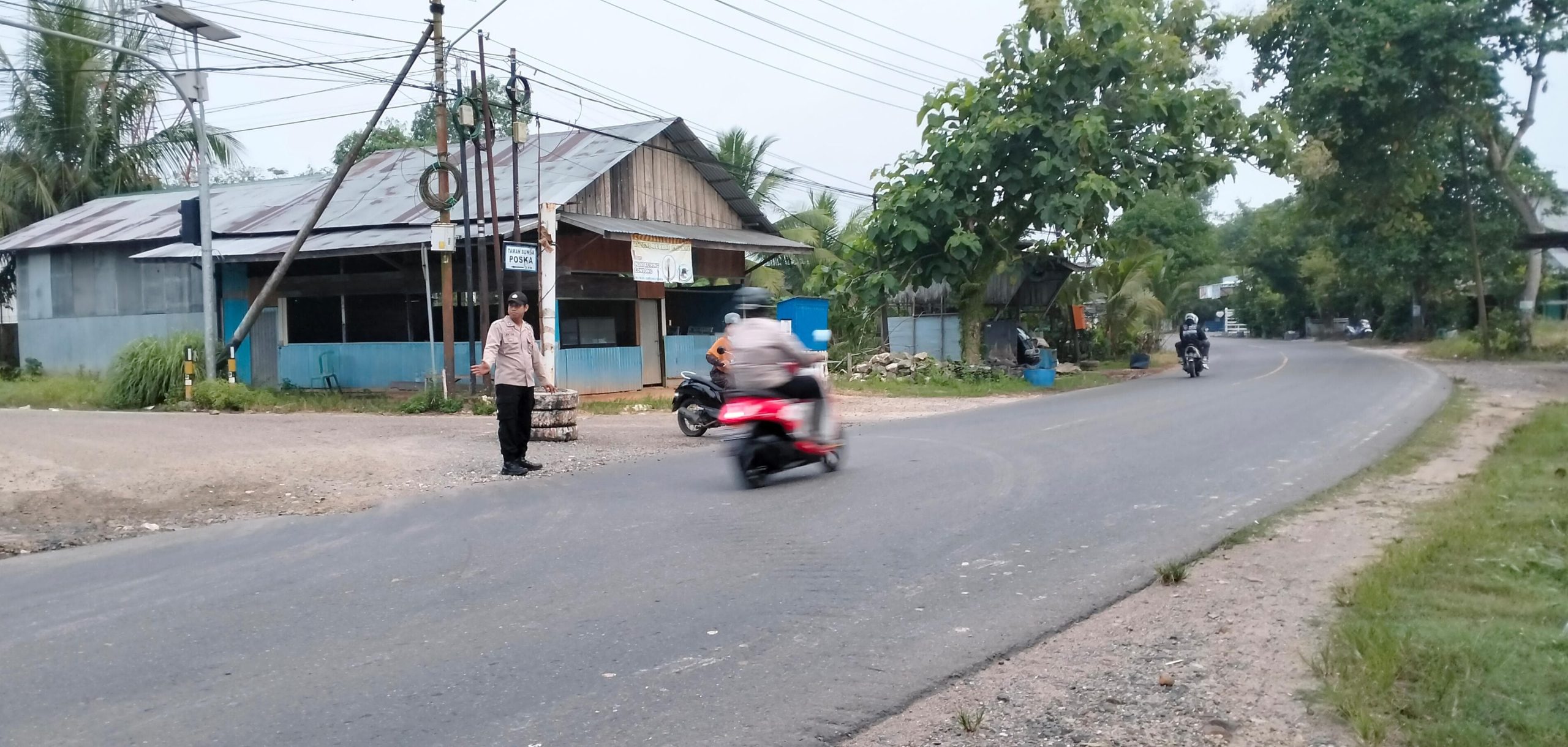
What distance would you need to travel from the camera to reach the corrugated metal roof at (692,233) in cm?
2078

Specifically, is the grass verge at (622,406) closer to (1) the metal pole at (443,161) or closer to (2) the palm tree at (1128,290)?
(1) the metal pole at (443,161)

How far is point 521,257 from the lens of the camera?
17.7 meters

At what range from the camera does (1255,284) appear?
2884 inches

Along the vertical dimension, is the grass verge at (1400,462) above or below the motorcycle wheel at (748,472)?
below

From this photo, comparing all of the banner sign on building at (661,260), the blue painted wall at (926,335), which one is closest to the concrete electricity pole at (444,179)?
the banner sign on building at (661,260)

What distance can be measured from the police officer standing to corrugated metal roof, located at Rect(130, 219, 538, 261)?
8568 mm

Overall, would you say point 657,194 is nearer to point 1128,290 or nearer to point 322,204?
point 322,204

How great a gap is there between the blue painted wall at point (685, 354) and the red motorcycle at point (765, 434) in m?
14.7

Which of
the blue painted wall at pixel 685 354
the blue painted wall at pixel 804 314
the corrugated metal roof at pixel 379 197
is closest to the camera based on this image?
the blue painted wall at pixel 804 314

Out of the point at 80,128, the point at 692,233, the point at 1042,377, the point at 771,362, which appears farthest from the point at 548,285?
the point at 80,128

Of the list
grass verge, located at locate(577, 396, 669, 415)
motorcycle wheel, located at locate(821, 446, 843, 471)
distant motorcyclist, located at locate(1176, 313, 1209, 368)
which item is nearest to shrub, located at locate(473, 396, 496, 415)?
grass verge, located at locate(577, 396, 669, 415)

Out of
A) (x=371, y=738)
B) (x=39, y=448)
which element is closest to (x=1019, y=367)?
(x=39, y=448)

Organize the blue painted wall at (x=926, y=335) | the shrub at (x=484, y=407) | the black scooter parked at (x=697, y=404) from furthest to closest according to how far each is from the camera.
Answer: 1. the blue painted wall at (x=926, y=335)
2. the shrub at (x=484, y=407)
3. the black scooter parked at (x=697, y=404)

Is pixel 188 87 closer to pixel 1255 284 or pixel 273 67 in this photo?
pixel 273 67
